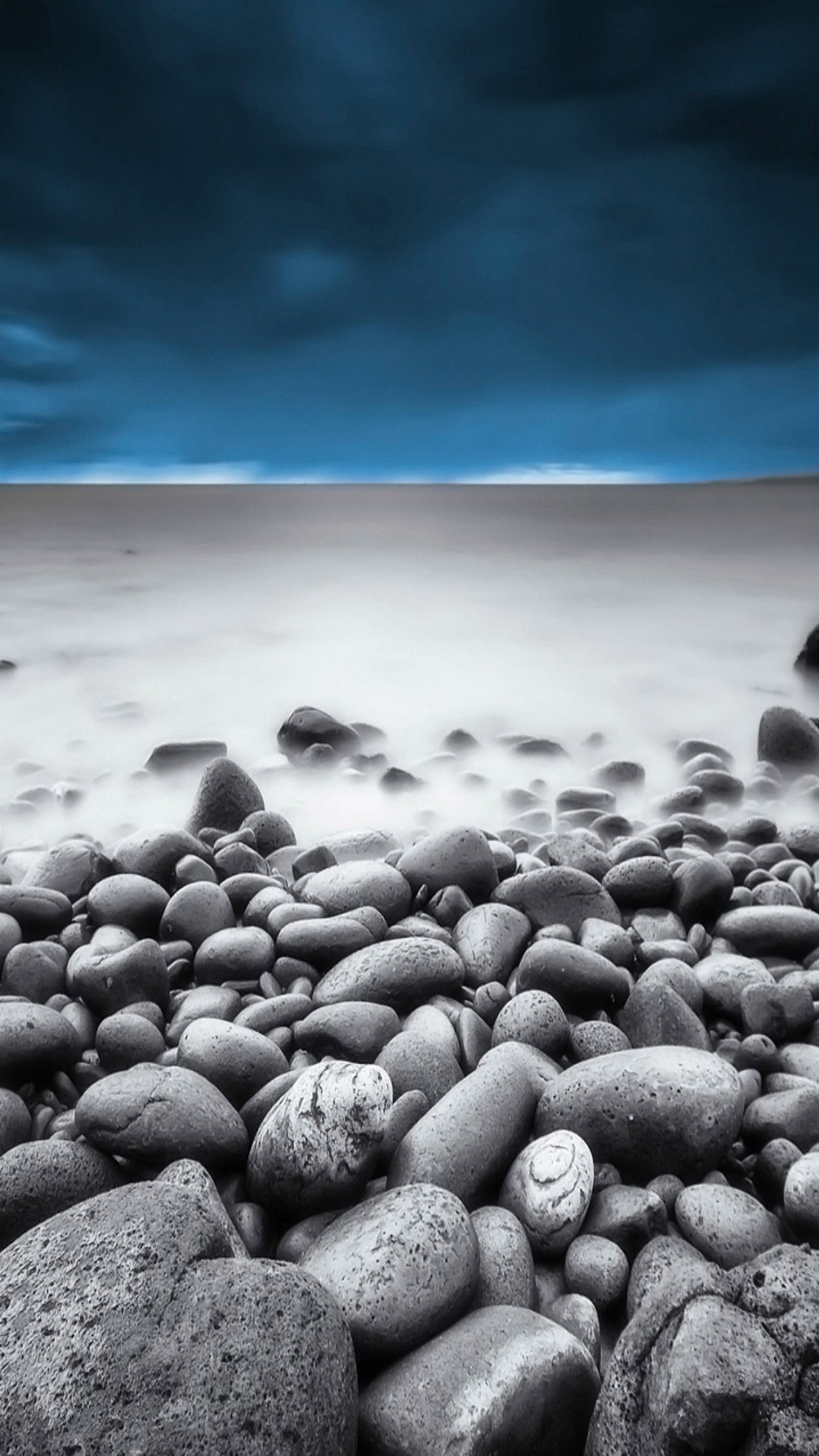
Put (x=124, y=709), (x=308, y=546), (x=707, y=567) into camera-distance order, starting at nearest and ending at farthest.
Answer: (x=124, y=709) → (x=707, y=567) → (x=308, y=546)

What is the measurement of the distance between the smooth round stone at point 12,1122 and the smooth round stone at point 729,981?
155cm

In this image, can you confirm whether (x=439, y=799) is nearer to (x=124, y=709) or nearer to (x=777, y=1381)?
(x=124, y=709)

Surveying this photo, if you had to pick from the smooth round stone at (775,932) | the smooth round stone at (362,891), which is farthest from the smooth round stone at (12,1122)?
the smooth round stone at (775,932)

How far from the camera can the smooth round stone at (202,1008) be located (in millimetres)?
2217

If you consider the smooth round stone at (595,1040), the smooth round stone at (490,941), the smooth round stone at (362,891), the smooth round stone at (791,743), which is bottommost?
the smooth round stone at (595,1040)

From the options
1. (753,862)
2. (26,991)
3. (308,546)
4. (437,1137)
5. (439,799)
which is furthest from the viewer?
(308,546)

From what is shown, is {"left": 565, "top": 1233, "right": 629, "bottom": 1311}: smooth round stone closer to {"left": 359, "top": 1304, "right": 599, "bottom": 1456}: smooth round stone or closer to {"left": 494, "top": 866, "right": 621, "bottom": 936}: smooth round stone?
{"left": 359, "top": 1304, "right": 599, "bottom": 1456}: smooth round stone

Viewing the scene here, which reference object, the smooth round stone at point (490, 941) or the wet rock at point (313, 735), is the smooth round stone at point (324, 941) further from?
the wet rock at point (313, 735)

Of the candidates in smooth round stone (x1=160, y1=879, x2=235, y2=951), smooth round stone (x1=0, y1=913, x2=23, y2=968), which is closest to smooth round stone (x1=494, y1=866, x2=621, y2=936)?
smooth round stone (x1=160, y1=879, x2=235, y2=951)

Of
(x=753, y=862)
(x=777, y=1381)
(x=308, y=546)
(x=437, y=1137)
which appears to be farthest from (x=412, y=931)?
(x=308, y=546)

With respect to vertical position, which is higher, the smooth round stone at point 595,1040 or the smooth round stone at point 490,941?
the smooth round stone at point 490,941

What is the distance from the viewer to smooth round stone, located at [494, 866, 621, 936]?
2.67 meters

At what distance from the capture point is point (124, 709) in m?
5.98

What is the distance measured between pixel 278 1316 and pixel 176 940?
1.49 m
